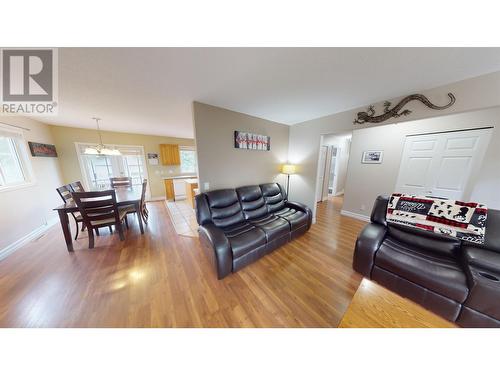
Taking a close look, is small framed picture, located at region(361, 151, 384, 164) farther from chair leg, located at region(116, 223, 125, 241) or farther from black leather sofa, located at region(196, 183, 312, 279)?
chair leg, located at region(116, 223, 125, 241)

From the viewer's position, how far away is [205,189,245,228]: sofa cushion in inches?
82.6

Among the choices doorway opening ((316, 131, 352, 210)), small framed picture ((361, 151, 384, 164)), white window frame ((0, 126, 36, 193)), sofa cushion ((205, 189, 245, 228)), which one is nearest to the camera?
sofa cushion ((205, 189, 245, 228))

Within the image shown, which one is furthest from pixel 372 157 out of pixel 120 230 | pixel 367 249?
pixel 120 230

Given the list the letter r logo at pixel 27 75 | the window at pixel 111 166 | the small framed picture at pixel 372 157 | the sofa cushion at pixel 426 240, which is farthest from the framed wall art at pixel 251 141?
the window at pixel 111 166

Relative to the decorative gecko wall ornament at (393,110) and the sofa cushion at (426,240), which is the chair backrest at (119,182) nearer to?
the decorative gecko wall ornament at (393,110)

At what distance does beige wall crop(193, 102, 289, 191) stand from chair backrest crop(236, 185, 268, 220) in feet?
0.87

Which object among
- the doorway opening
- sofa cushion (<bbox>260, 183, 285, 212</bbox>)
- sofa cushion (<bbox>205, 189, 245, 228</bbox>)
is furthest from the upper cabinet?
the doorway opening

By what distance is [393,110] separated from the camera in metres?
1.89

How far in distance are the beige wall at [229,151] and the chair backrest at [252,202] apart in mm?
267

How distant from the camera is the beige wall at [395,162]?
2.17 m

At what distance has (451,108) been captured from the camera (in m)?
1.56

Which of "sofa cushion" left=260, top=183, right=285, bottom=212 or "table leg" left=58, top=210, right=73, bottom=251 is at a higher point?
"sofa cushion" left=260, top=183, right=285, bottom=212

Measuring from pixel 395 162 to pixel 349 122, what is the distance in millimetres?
1503
